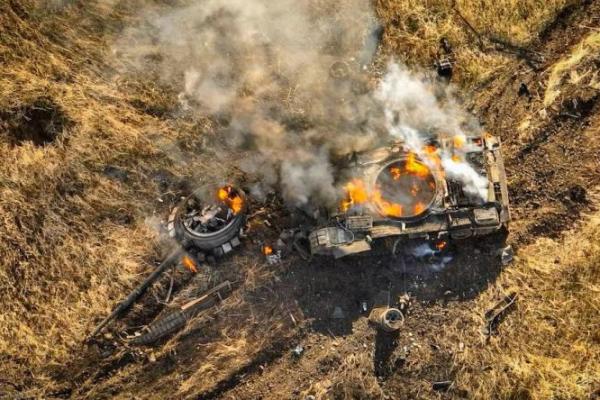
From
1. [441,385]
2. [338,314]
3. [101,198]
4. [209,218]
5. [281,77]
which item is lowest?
[441,385]

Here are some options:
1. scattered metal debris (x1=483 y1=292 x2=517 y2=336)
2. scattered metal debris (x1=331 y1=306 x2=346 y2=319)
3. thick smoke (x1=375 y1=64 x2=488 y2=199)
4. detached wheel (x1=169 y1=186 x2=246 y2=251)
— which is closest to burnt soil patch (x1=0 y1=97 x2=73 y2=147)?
detached wheel (x1=169 y1=186 x2=246 y2=251)

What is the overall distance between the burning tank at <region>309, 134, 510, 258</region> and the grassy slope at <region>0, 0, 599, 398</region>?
2155 millimetres

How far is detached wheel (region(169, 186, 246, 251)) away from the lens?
11.4 m

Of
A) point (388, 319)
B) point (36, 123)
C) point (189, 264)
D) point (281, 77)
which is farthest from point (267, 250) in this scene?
point (36, 123)

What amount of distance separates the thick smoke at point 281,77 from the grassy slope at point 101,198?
2.32ft

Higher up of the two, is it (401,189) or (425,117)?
(425,117)

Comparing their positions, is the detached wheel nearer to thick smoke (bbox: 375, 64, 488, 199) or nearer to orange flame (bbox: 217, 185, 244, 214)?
orange flame (bbox: 217, 185, 244, 214)

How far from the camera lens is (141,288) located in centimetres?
1149

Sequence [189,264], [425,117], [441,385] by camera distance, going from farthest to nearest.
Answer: [425,117]
[189,264]
[441,385]

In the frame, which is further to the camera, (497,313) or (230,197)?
(230,197)

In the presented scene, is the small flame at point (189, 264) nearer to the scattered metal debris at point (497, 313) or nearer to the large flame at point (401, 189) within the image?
the large flame at point (401, 189)

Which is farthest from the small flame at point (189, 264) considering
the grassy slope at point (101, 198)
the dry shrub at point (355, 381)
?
the dry shrub at point (355, 381)

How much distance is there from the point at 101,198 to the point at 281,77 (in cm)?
528

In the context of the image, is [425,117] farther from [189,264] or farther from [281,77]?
[189,264]
